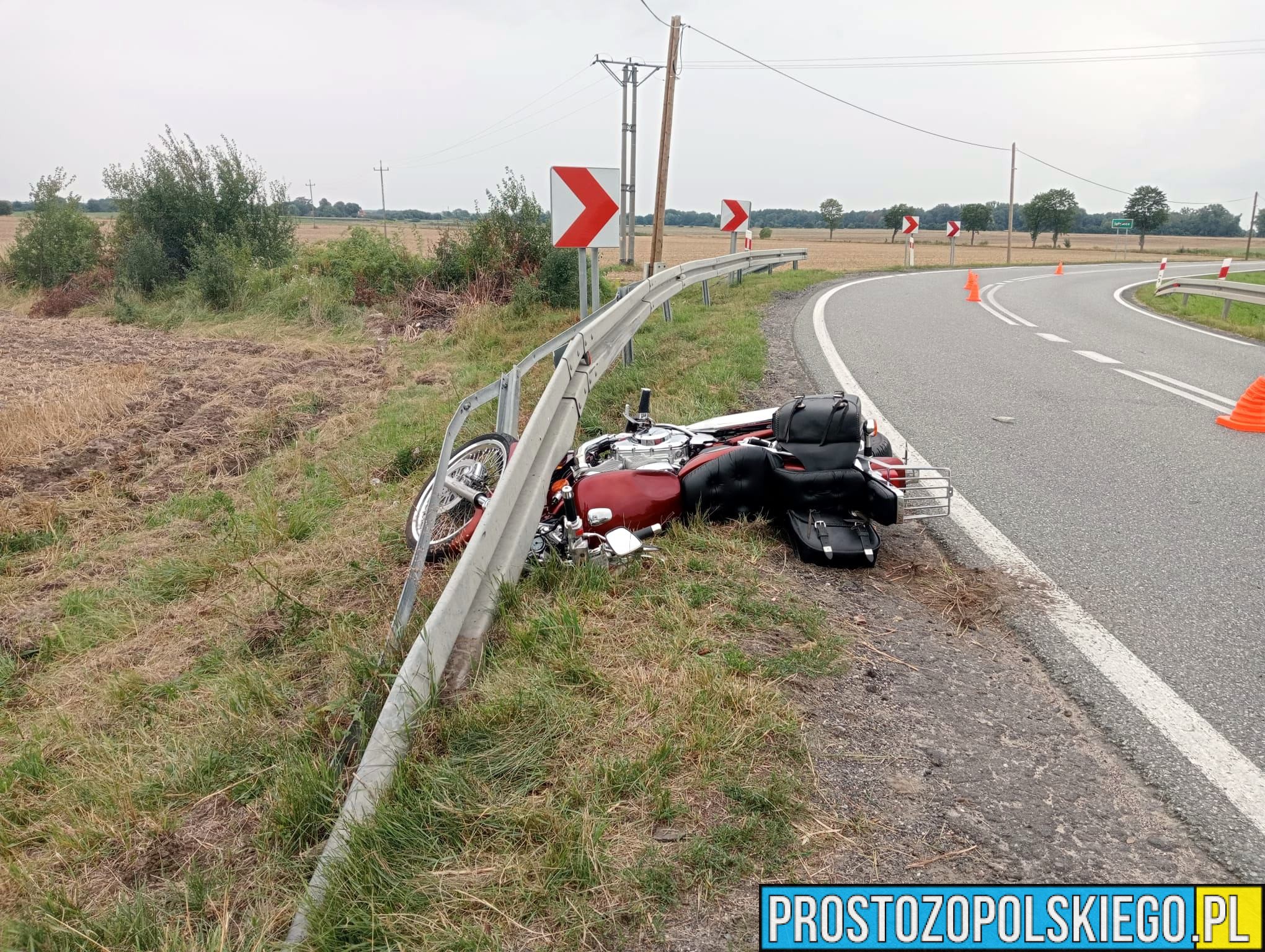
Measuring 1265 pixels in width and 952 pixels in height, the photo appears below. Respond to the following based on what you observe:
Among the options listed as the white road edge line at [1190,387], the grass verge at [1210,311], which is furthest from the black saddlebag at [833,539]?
the grass verge at [1210,311]

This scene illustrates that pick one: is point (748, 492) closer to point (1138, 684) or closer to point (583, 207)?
point (1138, 684)

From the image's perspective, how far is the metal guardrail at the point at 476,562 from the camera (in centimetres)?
238

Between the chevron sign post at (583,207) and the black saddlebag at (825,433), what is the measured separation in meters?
3.74

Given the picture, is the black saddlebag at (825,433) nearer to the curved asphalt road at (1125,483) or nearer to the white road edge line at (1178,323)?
the curved asphalt road at (1125,483)

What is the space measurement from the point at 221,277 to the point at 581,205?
40.9 feet

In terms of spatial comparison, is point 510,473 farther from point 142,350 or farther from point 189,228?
point 189,228

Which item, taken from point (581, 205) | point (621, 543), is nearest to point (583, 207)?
point (581, 205)

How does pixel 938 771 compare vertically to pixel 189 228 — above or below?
below

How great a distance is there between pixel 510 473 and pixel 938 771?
181 cm

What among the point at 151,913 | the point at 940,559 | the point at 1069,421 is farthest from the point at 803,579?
the point at 1069,421

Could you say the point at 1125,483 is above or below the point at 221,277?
below

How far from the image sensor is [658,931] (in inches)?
77.8

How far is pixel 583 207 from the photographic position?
7.48 m

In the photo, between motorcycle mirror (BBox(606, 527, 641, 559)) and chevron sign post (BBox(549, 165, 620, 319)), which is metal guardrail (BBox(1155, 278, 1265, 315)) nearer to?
chevron sign post (BBox(549, 165, 620, 319))
